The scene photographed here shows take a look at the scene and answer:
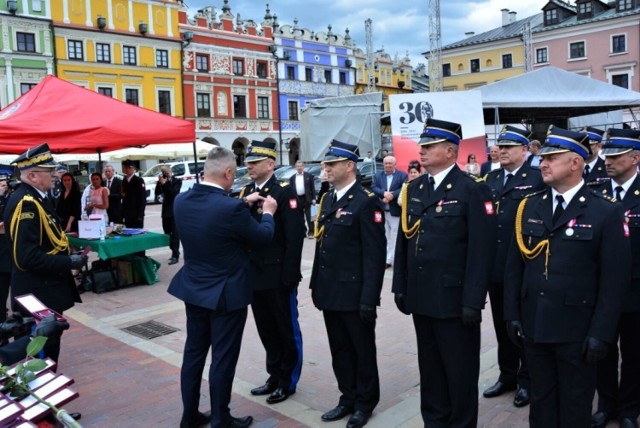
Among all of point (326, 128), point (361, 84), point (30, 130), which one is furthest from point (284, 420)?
point (361, 84)

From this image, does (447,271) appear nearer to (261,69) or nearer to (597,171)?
(597,171)

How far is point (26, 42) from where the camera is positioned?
32844 mm

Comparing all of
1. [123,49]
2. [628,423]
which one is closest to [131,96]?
[123,49]

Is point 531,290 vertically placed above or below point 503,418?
above

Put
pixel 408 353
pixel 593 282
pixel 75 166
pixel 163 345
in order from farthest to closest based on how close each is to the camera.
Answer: pixel 75 166 < pixel 163 345 < pixel 408 353 < pixel 593 282

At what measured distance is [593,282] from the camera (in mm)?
3027

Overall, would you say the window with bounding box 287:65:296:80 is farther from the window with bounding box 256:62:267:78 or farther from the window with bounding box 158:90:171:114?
the window with bounding box 158:90:171:114

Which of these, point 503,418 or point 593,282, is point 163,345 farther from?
point 593,282

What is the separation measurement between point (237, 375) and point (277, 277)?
1.29m

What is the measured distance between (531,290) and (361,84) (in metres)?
52.0

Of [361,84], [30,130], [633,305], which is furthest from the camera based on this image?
[361,84]

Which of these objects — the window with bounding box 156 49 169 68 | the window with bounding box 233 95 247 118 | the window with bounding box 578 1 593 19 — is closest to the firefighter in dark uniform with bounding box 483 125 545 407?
the window with bounding box 156 49 169 68

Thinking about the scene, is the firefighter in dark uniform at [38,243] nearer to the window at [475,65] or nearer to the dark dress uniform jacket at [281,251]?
the dark dress uniform jacket at [281,251]

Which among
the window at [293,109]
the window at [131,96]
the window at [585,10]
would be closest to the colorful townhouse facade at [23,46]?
the window at [131,96]
